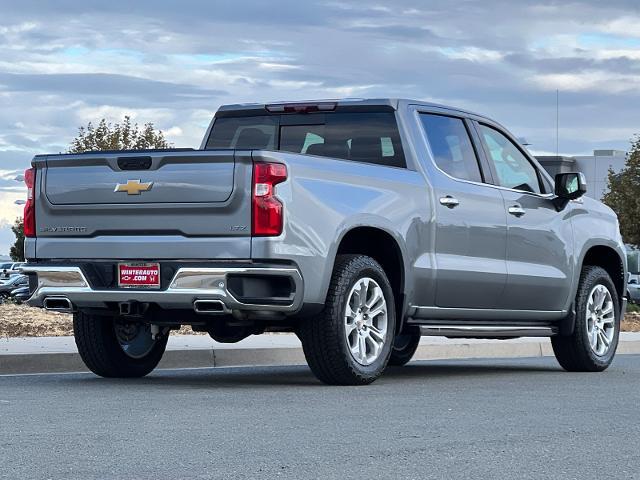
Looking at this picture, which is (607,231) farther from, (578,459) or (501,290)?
(578,459)

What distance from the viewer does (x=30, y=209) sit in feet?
34.1

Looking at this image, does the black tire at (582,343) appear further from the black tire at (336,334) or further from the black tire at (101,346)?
the black tire at (101,346)

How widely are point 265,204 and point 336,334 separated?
1079mm

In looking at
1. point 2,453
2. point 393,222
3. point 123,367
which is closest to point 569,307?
point 393,222

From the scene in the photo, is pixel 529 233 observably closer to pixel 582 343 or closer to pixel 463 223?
pixel 463 223

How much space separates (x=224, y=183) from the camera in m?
9.55

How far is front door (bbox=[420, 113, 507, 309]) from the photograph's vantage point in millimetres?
10984

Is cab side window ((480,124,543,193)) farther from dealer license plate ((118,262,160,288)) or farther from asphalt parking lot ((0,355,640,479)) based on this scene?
dealer license plate ((118,262,160,288))

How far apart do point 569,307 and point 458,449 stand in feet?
18.9

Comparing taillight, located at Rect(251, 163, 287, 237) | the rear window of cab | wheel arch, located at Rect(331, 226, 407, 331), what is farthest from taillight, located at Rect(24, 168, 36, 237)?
wheel arch, located at Rect(331, 226, 407, 331)

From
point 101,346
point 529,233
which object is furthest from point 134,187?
point 529,233

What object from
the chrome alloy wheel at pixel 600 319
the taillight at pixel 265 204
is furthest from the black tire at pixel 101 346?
the chrome alloy wheel at pixel 600 319

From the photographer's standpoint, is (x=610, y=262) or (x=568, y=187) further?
(x=610, y=262)

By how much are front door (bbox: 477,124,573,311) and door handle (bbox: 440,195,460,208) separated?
2.42ft
